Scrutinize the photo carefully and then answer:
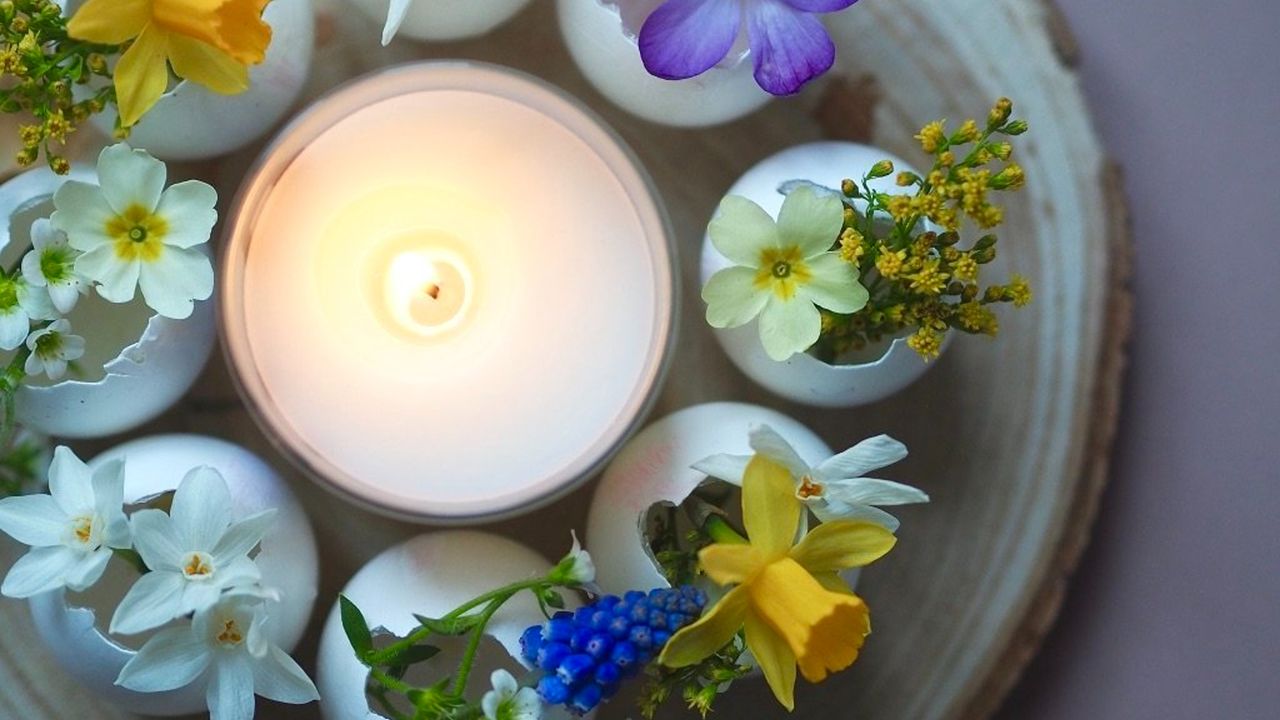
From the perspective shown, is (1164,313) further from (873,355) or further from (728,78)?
(728,78)

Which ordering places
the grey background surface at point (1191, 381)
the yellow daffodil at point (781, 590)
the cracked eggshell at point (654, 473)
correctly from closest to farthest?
1. the yellow daffodil at point (781, 590)
2. the cracked eggshell at point (654, 473)
3. the grey background surface at point (1191, 381)

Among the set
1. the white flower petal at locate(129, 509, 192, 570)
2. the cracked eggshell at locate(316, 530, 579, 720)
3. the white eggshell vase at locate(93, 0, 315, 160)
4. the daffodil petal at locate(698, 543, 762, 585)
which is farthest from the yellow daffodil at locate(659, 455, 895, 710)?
the white eggshell vase at locate(93, 0, 315, 160)

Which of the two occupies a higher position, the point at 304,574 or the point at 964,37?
the point at 964,37

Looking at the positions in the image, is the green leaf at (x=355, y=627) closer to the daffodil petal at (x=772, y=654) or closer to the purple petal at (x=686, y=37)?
the daffodil petal at (x=772, y=654)

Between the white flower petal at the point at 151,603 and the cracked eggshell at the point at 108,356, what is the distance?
0.35 feet

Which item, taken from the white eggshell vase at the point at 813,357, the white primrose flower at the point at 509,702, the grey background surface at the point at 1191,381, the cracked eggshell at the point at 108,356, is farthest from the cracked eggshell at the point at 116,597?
the grey background surface at the point at 1191,381

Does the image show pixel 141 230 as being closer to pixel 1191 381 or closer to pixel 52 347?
pixel 52 347

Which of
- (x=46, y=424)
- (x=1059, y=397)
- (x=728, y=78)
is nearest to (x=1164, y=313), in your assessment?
(x=1059, y=397)

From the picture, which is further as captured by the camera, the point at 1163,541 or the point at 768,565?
the point at 1163,541

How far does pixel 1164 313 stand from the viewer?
722 mm

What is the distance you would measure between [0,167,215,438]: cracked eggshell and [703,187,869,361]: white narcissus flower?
0.83 feet

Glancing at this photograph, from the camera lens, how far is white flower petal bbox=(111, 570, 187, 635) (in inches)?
18.0

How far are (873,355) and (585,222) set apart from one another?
16 centimetres

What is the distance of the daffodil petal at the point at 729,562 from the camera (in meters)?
0.44
